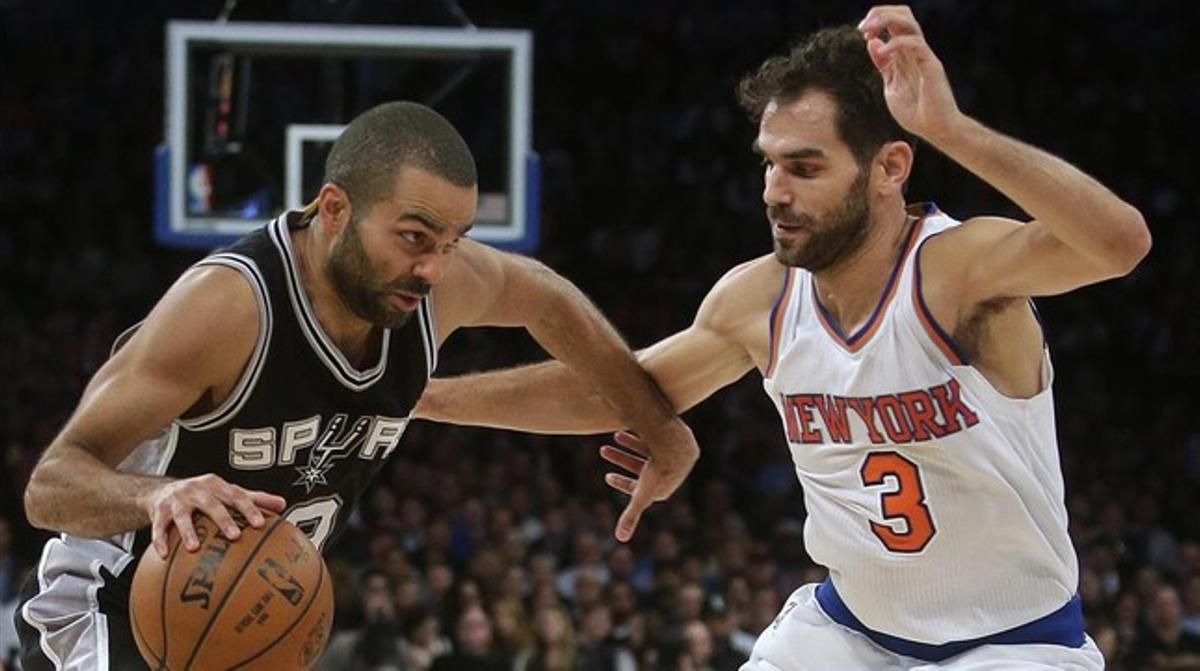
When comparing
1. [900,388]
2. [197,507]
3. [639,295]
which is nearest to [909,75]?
[900,388]

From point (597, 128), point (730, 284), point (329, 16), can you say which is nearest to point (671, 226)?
point (597, 128)

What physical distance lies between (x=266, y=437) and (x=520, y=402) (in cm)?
100

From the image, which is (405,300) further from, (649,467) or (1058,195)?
(1058,195)

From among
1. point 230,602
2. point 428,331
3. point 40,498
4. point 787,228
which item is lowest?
point 230,602

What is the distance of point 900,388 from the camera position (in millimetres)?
3684

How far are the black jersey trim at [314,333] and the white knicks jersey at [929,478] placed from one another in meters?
0.91

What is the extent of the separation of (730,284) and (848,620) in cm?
79

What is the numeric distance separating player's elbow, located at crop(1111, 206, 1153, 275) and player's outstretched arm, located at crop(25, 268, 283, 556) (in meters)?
1.57

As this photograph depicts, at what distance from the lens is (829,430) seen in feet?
12.5

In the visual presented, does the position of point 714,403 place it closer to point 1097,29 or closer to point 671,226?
point 671,226

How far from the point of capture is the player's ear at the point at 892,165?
3826mm

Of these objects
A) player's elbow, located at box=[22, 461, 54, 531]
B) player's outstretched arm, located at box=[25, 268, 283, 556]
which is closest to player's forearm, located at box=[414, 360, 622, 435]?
player's outstretched arm, located at box=[25, 268, 283, 556]

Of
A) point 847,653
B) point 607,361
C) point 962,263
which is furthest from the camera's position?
point 607,361

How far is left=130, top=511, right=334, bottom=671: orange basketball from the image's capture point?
3275mm
